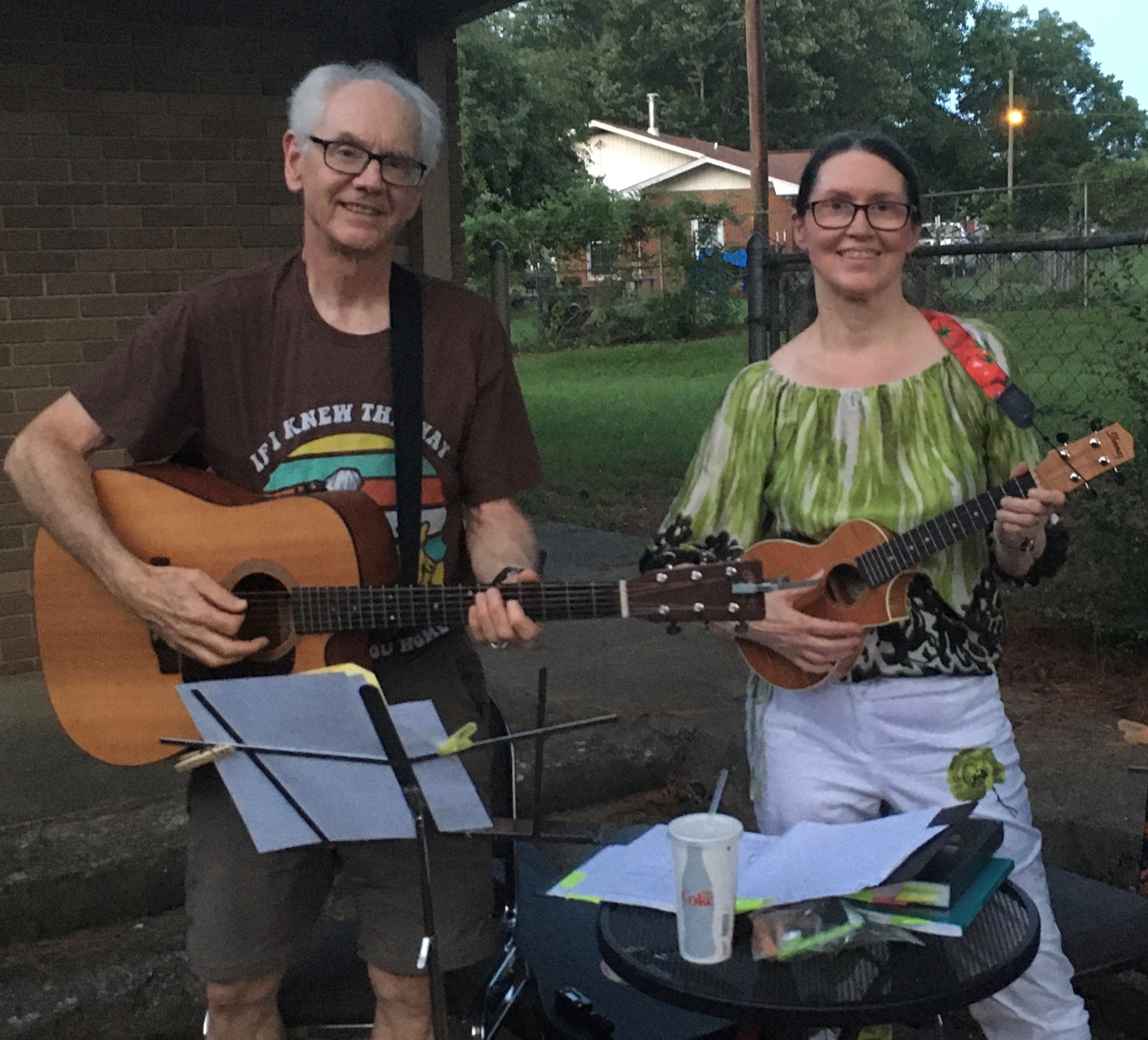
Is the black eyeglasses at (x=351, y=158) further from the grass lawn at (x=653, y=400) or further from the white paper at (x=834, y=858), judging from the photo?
the white paper at (x=834, y=858)

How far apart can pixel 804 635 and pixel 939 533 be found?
29cm

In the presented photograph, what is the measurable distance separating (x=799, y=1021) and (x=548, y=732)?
536 millimetres

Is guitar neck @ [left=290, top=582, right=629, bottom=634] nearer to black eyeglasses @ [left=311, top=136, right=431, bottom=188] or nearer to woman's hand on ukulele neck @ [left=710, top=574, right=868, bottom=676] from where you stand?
woman's hand on ukulele neck @ [left=710, top=574, right=868, bottom=676]

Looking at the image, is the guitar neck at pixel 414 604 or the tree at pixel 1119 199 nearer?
the guitar neck at pixel 414 604

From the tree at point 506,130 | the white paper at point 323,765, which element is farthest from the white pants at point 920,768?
the tree at point 506,130

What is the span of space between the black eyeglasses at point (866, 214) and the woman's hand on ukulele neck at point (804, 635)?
24.5 inches

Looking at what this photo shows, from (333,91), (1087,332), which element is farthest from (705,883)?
(1087,332)

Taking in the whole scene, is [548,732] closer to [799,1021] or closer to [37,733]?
[799,1021]

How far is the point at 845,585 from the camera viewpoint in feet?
8.28

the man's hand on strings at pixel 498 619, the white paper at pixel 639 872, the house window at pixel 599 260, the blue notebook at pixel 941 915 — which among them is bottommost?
the blue notebook at pixel 941 915

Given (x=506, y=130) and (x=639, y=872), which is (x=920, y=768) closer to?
(x=639, y=872)

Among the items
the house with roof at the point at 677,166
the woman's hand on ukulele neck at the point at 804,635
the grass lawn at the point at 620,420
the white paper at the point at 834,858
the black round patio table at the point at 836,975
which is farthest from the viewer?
the house with roof at the point at 677,166

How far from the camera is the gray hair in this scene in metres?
2.56

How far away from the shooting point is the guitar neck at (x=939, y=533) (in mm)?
2404
